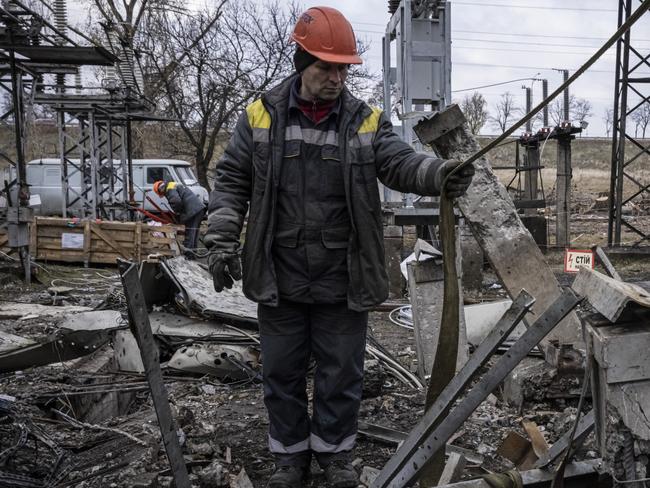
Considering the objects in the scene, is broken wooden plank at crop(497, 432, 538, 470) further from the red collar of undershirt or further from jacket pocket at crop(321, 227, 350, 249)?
the red collar of undershirt

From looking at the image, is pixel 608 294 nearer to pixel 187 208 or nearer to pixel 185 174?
pixel 187 208

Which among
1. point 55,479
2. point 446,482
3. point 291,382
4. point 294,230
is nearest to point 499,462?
point 446,482

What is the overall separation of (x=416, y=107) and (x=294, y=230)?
22.9 ft

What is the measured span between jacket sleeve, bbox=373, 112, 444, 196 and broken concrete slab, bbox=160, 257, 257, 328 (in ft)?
8.52

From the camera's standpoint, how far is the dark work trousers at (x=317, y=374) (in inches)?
110

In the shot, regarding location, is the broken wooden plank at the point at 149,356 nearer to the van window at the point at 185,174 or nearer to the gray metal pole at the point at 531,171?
the gray metal pole at the point at 531,171

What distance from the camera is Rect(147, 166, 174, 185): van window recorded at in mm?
19422

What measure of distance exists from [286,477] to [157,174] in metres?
17.7

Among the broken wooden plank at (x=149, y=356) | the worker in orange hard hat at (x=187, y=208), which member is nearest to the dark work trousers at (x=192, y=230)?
the worker in orange hard hat at (x=187, y=208)

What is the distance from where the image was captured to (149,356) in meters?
2.17

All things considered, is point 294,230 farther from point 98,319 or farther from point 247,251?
point 98,319

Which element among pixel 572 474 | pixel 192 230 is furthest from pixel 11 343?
pixel 192 230

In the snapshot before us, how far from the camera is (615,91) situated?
1114 cm

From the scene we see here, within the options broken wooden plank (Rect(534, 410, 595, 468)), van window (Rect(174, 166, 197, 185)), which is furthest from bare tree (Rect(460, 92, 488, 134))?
broken wooden plank (Rect(534, 410, 595, 468))
